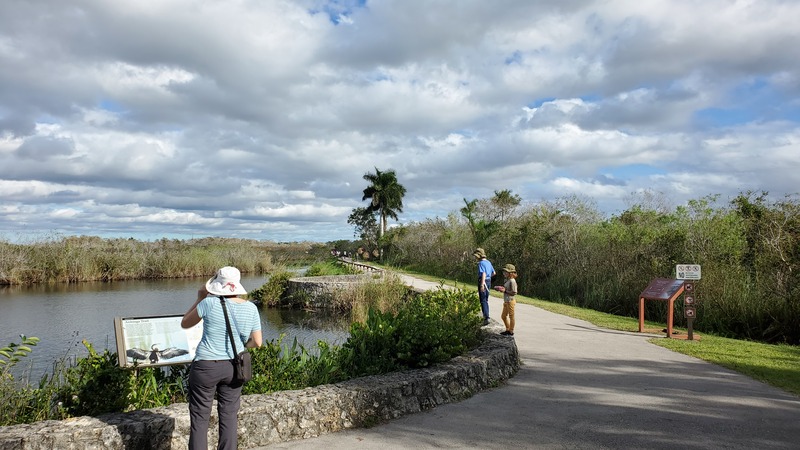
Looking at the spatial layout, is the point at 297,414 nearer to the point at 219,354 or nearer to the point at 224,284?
the point at 219,354

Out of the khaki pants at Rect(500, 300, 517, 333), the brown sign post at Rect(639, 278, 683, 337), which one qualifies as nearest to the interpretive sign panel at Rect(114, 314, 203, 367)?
the khaki pants at Rect(500, 300, 517, 333)

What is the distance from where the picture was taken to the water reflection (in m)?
11.7

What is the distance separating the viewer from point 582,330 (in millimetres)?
12383

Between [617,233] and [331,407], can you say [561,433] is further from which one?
[617,233]

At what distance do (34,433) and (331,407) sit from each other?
249cm

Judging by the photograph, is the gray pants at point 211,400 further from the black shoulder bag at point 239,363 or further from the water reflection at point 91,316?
the water reflection at point 91,316

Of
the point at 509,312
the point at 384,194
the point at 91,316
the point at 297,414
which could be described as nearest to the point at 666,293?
the point at 509,312

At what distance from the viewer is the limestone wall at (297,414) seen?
4.22 meters

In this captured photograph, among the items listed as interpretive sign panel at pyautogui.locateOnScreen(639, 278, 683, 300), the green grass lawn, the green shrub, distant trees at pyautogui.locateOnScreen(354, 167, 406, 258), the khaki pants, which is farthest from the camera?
distant trees at pyautogui.locateOnScreen(354, 167, 406, 258)

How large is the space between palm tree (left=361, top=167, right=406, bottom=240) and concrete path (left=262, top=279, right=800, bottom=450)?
47.2 meters

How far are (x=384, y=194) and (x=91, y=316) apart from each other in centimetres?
4029

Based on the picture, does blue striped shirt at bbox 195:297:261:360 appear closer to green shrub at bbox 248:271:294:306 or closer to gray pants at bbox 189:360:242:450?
gray pants at bbox 189:360:242:450

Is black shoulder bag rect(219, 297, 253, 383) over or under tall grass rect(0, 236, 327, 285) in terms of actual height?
over

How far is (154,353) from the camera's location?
18.4 ft
